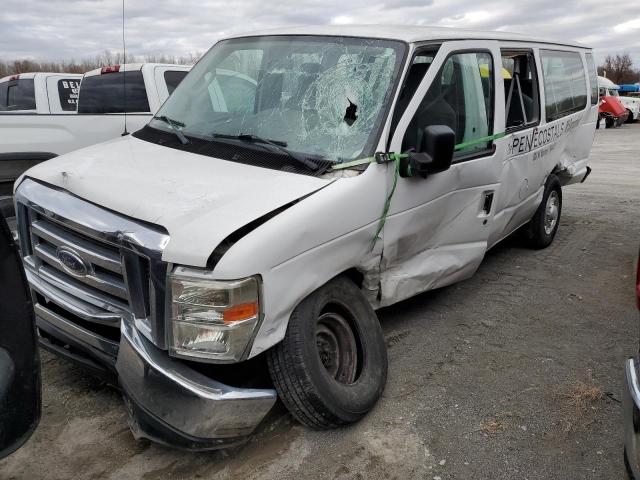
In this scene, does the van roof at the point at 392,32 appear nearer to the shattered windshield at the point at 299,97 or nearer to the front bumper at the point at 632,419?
the shattered windshield at the point at 299,97

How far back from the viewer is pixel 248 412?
280 centimetres

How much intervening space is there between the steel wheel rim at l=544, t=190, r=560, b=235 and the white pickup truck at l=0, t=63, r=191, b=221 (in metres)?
4.23

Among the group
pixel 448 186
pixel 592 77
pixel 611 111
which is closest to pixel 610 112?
pixel 611 111

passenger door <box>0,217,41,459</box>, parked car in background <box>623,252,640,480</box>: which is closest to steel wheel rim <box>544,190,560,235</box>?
parked car in background <box>623,252,640,480</box>

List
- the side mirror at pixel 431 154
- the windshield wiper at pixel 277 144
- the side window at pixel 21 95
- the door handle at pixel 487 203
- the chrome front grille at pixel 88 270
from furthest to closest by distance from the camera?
1. the side window at pixel 21 95
2. the door handle at pixel 487 203
3. the side mirror at pixel 431 154
4. the windshield wiper at pixel 277 144
5. the chrome front grille at pixel 88 270

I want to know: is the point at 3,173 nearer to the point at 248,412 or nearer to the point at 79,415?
the point at 79,415

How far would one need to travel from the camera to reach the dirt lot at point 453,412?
9.65 ft

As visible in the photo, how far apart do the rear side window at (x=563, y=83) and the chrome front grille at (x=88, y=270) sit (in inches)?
166

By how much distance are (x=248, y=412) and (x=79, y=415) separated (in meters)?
1.12

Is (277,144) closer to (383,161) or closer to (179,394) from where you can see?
(383,161)

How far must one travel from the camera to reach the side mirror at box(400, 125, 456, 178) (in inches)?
132

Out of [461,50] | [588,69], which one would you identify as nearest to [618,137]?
[588,69]

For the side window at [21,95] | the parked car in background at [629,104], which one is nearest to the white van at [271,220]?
the side window at [21,95]

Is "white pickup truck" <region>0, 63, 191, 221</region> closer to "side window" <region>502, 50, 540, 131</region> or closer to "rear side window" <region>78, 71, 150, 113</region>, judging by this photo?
"rear side window" <region>78, 71, 150, 113</region>
